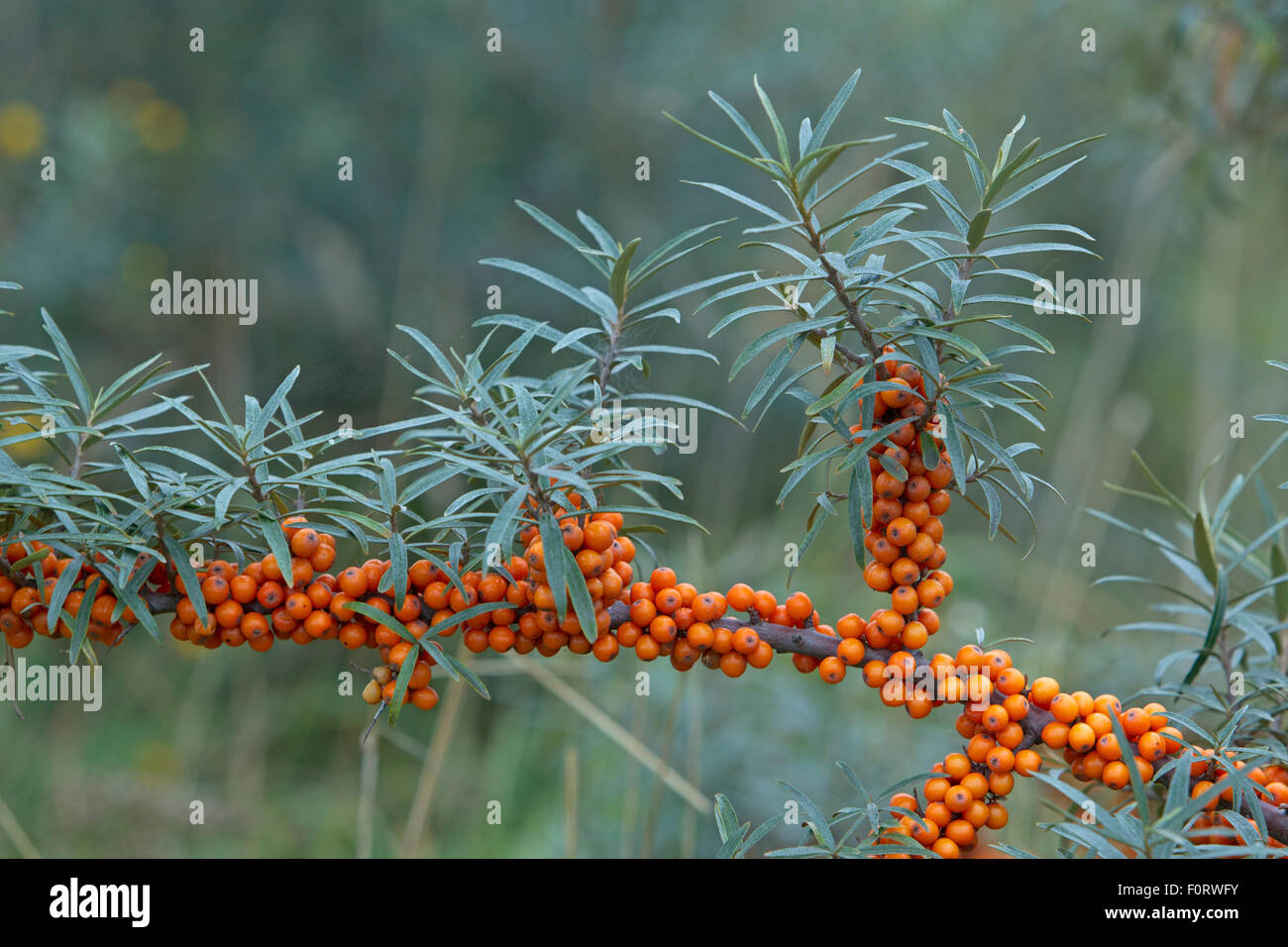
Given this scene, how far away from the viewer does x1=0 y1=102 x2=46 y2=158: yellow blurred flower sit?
2170 mm

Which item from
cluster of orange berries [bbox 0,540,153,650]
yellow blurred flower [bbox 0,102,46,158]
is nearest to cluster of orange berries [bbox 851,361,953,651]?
cluster of orange berries [bbox 0,540,153,650]

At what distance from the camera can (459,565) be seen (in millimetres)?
655

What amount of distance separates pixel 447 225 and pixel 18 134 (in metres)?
0.90

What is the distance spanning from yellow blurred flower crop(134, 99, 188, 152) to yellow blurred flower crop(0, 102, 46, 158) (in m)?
0.22

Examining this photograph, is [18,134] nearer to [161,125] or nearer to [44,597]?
[161,125]

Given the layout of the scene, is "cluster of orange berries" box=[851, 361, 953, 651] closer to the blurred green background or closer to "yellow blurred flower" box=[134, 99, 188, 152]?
the blurred green background

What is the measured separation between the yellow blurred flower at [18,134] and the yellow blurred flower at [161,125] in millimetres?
219

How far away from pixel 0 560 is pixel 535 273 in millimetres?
370

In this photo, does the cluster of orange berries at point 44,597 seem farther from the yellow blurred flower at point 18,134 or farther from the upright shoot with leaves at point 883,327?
the yellow blurred flower at point 18,134

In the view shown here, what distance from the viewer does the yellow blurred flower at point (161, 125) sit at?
85.4 inches

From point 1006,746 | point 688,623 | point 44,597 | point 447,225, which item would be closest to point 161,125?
point 447,225

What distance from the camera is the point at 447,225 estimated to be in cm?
236

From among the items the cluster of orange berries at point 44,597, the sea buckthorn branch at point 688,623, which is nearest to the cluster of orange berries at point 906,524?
the sea buckthorn branch at point 688,623
